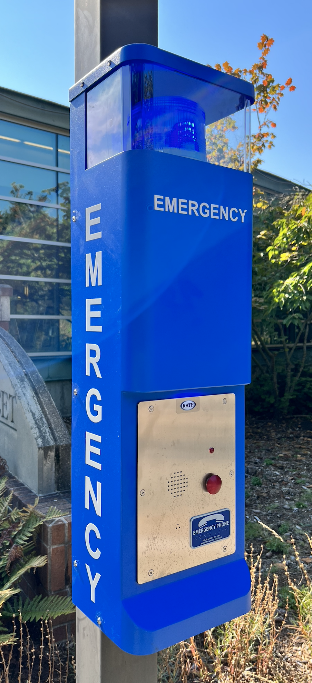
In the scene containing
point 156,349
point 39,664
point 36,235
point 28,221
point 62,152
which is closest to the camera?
point 156,349

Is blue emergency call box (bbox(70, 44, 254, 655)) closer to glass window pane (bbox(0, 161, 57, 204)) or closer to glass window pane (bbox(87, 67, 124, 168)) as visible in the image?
glass window pane (bbox(87, 67, 124, 168))

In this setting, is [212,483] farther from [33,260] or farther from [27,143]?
[27,143]

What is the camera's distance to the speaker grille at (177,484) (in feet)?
4.54

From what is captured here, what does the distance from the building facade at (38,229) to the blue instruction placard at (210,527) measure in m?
6.04

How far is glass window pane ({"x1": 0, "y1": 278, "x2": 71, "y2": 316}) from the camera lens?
7.28m

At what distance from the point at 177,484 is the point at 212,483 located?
0.13m

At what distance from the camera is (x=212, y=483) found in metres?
1.47

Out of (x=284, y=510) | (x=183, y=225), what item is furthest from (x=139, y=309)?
(x=284, y=510)

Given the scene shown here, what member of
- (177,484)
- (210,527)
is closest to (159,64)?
(177,484)

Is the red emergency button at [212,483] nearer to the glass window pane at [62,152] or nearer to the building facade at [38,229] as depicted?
the building facade at [38,229]

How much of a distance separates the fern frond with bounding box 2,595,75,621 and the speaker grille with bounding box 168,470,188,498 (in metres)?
1.21

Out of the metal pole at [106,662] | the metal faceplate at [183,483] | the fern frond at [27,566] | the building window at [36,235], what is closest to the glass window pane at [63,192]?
the building window at [36,235]

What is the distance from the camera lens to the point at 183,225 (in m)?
1.35

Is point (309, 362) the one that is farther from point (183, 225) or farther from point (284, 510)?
point (183, 225)
